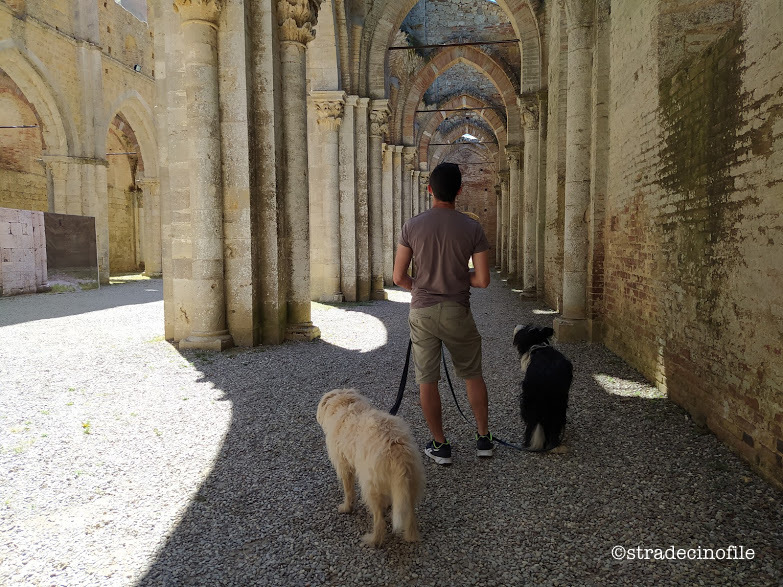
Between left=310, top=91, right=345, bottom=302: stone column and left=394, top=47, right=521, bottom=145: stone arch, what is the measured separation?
8.74 m

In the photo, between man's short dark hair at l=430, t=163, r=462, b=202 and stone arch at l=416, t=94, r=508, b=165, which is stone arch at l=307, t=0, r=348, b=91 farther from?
stone arch at l=416, t=94, r=508, b=165

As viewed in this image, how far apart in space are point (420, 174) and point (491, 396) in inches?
1009

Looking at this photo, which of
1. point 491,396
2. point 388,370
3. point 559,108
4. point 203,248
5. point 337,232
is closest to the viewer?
point 491,396

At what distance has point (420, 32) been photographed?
66.4 ft

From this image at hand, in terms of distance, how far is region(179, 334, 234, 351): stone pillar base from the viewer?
274 inches

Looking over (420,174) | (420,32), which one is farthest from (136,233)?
(420,32)

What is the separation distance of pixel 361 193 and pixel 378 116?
89.2 inches

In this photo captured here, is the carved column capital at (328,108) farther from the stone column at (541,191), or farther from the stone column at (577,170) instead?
the stone column at (577,170)

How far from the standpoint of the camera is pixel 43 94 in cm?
1750

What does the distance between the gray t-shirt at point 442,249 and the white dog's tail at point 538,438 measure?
1.11 meters

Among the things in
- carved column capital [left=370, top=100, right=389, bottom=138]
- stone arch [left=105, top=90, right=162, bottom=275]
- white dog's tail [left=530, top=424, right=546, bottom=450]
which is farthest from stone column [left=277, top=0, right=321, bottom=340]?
stone arch [left=105, top=90, right=162, bottom=275]

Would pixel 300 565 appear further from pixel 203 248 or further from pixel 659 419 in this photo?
pixel 203 248

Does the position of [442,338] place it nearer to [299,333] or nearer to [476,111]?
[299,333]

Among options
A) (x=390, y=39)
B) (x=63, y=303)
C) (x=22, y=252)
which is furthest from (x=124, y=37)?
(x=63, y=303)
